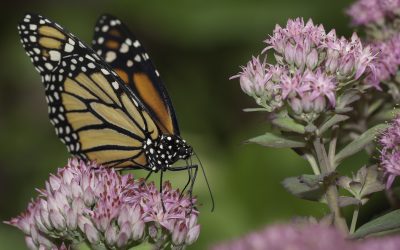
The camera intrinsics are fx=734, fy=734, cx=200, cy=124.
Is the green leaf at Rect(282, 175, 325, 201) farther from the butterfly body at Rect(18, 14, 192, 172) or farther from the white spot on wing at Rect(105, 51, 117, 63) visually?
the white spot on wing at Rect(105, 51, 117, 63)

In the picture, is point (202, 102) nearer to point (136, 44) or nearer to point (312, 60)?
point (136, 44)

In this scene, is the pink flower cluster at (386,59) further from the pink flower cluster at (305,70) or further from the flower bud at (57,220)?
the flower bud at (57,220)

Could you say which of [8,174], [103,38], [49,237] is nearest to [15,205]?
[8,174]

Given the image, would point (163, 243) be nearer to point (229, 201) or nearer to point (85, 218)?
point (85, 218)

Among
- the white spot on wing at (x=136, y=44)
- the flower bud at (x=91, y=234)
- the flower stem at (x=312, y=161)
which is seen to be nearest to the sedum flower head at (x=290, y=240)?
the flower bud at (x=91, y=234)

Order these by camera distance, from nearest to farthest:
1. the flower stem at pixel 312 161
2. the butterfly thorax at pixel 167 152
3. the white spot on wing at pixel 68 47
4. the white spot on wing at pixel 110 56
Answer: the flower stem at pixel 312 161 → the white spot on wing at pixel 68 47 → the butterfly thorax at pixel 167 152 → the white spot on wing at pixel 110 56

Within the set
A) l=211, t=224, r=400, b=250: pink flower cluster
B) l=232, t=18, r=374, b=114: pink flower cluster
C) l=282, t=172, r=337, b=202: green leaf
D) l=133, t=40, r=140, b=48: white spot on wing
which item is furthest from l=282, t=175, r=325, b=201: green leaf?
l=133, t=40, r=140, b=48: white spot on wing
